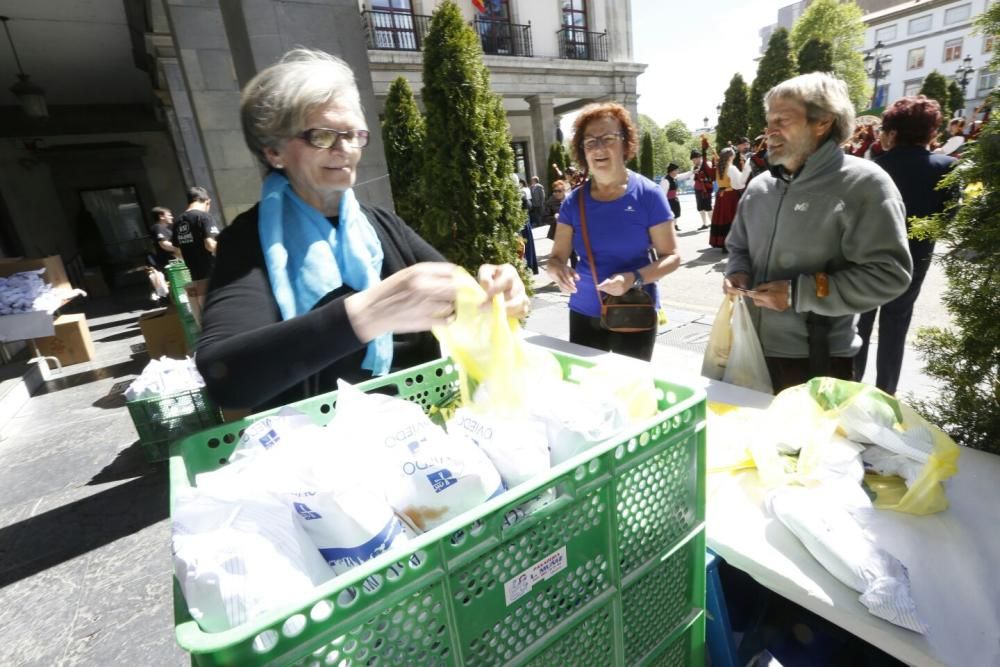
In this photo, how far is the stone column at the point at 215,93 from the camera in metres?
4.61

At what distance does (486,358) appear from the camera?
1.07 meters

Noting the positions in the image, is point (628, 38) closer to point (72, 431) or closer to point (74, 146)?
point (74, 146)

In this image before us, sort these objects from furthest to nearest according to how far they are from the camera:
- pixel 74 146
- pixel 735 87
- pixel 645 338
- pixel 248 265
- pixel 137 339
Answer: pixel 735 87, pixel 74 146, pixel 137 339, pixel 645 338, pixel 248 265

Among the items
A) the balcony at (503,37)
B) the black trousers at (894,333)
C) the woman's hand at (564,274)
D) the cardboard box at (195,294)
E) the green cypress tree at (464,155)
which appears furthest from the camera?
the balcony at (503,37)

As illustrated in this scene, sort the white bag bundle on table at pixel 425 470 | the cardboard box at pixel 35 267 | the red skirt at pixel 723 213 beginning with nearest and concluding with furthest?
the white bag bundle on table at pixel 425 470, the cardboard box at pixel 35 267, the red skirt at pixel 723 213

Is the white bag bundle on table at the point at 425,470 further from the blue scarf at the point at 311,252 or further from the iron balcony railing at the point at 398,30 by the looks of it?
the iron balcony railing at the point at 398,30

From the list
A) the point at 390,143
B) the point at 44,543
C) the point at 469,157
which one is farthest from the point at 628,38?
the point at 44,543

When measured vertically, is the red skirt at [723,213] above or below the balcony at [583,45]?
below

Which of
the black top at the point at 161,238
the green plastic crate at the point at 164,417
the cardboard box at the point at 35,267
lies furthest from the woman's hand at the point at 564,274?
the black top at the point at 161,238

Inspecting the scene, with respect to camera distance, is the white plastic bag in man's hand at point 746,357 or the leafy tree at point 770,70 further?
the leafy tree at point 770,70

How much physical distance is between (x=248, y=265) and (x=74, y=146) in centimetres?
1742

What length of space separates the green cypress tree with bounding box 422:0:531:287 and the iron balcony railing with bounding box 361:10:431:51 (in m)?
12.7

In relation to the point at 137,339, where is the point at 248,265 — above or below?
above

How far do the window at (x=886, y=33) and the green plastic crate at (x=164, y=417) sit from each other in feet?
244
